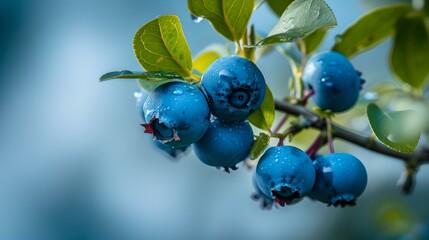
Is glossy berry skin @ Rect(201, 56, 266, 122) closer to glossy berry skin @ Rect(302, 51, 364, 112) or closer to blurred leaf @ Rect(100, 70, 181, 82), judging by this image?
blurred leaf @ Rect(100, 70, 181, 82)

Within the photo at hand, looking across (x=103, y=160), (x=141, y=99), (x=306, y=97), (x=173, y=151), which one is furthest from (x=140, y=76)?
(x=103, y=160)

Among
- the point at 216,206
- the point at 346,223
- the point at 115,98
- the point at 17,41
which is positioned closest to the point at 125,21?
the point at 115,98

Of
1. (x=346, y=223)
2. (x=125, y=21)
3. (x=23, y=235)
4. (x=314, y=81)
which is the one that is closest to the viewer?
(x=314, y=81)

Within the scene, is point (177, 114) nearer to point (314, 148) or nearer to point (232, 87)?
point (232, 87)

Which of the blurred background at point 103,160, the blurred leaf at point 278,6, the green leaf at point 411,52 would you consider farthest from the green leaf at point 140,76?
the blurred background at point 103,160

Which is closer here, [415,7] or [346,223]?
[415,7]

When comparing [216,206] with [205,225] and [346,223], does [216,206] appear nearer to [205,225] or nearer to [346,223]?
[205,225]
